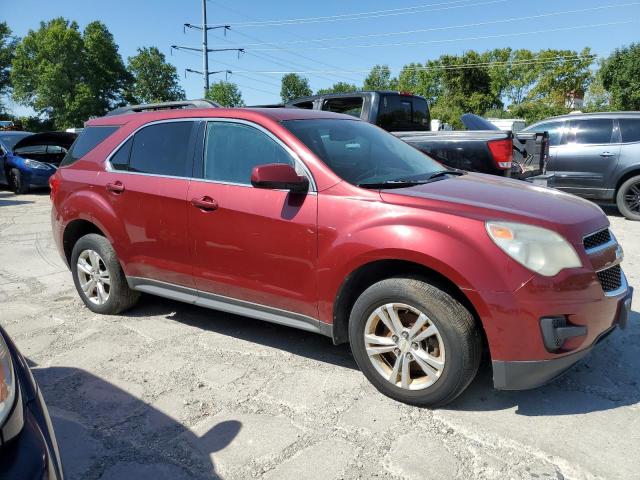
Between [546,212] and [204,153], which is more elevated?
[204,153]

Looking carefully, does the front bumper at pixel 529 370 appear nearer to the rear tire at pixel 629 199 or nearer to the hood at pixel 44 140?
the rear tire at pixel 629 199

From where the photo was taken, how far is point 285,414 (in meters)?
2.89

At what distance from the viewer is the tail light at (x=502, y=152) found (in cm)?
597

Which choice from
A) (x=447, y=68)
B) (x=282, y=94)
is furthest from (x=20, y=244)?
(x=282, y=94)

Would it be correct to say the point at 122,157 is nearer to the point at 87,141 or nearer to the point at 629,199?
the point at 87,141

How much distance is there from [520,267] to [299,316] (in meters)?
1.40

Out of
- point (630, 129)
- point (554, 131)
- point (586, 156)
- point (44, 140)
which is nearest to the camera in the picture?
point (630, 129)

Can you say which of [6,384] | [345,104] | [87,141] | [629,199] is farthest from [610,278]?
[629,199]

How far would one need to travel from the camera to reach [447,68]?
52.3 meters

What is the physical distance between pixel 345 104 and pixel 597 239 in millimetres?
5527

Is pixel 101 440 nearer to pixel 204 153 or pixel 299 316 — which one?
pixel 299 316

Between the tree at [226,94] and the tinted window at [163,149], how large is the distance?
216 ft

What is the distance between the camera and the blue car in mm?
13000

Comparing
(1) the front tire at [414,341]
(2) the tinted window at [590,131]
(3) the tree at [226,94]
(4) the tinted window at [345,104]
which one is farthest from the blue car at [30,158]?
(3) the tree at [226,94]
